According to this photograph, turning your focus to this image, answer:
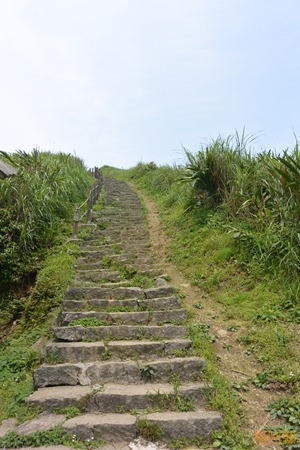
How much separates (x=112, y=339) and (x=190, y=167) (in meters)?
4.69

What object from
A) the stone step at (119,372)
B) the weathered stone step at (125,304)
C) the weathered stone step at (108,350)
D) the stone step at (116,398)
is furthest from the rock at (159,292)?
the stone step at (116,398)

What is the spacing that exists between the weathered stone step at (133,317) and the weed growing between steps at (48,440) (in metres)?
1.59

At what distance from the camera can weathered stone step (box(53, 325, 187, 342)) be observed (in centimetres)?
415

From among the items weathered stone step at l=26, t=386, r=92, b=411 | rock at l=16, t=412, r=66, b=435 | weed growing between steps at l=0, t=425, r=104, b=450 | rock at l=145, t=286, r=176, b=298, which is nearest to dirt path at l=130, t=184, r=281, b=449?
rock at l=145, t=286, r=176, b=298

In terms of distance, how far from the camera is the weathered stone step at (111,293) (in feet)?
A: 16.5

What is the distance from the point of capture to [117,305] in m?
4.79

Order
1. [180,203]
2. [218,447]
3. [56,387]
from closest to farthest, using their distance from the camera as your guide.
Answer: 1. [218,447]
2. [56,387]
3. [180,203]

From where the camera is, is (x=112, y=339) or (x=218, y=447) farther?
(x=112, y=339)

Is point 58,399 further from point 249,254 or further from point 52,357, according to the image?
point 249,254

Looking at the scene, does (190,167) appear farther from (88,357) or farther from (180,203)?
(88,357)

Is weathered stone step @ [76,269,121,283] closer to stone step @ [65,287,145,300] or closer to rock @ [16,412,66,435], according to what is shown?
stone step @ [65,287,145,300]

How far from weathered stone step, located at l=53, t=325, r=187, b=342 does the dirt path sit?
53 centimetres

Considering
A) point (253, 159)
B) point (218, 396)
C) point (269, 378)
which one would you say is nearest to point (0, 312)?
point (218, 396)

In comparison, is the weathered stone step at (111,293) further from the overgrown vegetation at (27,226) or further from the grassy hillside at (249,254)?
the grassy hillside at (249,254)
